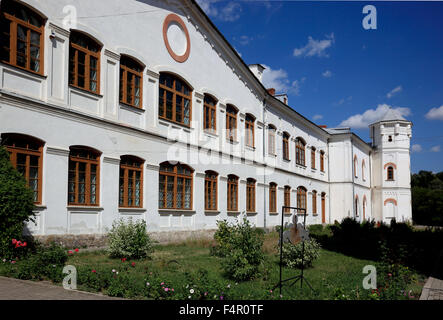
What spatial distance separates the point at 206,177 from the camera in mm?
19812

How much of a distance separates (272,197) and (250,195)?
329 cm

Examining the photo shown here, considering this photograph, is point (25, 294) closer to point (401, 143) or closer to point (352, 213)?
point (352, 213)

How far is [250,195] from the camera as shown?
24.3 meters

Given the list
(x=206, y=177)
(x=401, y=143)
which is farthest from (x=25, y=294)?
(x=401, y=143)

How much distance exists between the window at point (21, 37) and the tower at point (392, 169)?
3977 cm

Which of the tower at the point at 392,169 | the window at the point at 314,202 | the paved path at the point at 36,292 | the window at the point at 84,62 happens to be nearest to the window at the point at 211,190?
the window at the point at 84,62

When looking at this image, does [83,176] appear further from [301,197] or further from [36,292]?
[301,197]

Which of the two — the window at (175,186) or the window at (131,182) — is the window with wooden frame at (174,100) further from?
the window at (131,182)

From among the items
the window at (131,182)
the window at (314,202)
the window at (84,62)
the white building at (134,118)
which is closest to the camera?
the white building at (134,118)

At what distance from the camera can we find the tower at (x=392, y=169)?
4434cm

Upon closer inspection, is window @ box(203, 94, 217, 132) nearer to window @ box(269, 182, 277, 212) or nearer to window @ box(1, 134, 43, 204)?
window @ box(269, 182, 277, 212)

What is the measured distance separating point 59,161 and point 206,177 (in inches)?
337

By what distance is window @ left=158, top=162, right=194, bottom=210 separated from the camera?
55.5 feet
